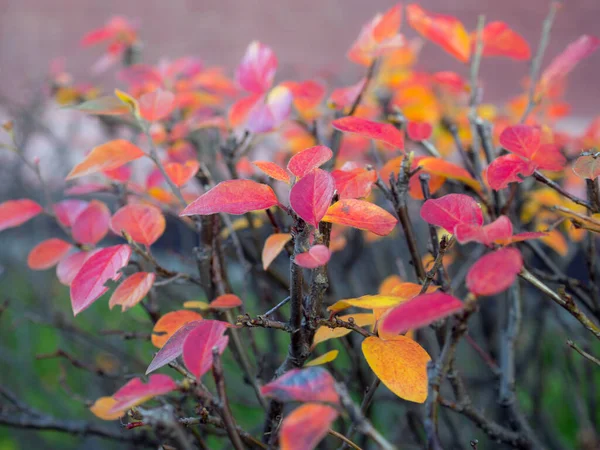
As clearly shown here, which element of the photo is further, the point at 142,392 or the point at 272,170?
the point at 272,170

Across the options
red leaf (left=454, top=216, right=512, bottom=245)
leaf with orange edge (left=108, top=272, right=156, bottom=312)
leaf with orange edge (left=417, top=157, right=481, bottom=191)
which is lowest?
leaf with orange edge (left=108, top=272, right=156, bottom=312)

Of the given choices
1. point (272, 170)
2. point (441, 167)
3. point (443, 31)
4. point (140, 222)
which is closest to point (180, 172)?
point (140, 222)

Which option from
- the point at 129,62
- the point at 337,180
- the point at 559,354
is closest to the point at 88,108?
the point at 337,180

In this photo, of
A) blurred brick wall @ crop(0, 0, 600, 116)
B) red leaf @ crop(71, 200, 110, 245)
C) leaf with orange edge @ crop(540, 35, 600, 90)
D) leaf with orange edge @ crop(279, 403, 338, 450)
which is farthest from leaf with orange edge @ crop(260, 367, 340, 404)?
blurred brick wall @ crop(0, 0, 600, 116)

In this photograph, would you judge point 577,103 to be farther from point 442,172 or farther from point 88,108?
point 88,108

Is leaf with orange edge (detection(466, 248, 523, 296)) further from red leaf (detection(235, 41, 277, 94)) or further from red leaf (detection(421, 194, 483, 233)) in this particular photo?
red leaf (detection(235, 41, 277, 94))

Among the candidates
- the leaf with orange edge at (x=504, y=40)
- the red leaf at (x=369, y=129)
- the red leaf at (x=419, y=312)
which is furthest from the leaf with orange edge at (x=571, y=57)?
the red leaf at (x=419, y=312)

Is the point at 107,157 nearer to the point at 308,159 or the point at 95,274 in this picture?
the point at 95,274
